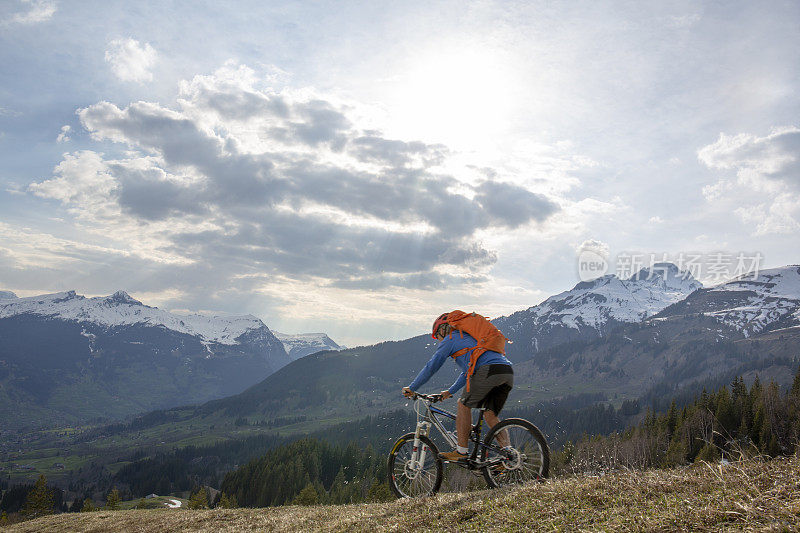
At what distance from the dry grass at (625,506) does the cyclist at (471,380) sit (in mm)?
1444

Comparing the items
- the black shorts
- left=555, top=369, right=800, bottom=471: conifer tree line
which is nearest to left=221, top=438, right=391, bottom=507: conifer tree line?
left=555, top=369, right=800, bottom=471: conifer tree line

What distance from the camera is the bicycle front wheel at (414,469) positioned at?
11.3 metres

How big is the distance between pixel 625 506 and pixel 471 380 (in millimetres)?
4320

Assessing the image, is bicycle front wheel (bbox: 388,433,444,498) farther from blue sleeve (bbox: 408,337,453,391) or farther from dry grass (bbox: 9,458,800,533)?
blue sleeve (bbox: 408,337,453,391)

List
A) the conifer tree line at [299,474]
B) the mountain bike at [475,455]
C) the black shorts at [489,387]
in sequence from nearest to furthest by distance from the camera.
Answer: the mountain bike at [475,455] → the black shorts at [489,387] → the conifer tree line at [299,474]

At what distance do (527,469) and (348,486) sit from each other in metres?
107

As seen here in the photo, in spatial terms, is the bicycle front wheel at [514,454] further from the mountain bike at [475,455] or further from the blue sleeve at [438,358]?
the blue sleeve at [438,358]

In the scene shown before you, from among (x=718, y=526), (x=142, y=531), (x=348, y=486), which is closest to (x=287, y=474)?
(x=348, y=486)

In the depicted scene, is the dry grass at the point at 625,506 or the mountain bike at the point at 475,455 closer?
the dry grass at the point at 625,506

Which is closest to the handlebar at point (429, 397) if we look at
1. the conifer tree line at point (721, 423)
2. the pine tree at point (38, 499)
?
the conifer tree line at point (721, 423)

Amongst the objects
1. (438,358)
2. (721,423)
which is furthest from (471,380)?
(721,423)

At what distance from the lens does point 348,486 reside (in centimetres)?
10388

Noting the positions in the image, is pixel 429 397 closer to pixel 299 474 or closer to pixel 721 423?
pixel 721 423

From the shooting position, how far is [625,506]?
6457 mm
